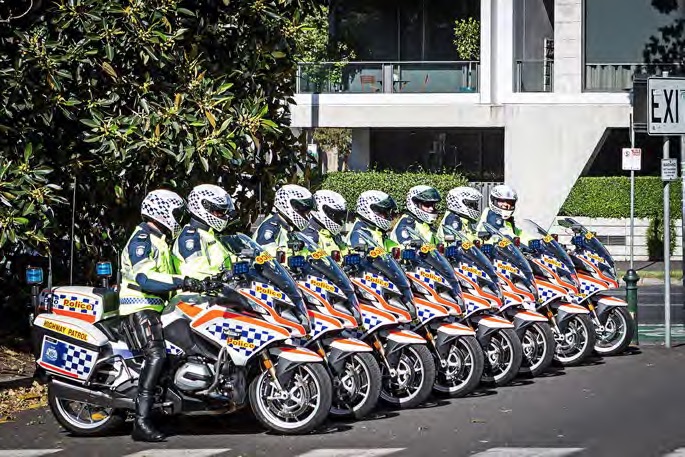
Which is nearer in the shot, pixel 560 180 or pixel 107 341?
pixel 107 341

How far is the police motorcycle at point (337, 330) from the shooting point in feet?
38.1

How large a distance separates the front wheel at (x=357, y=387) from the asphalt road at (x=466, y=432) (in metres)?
0.13

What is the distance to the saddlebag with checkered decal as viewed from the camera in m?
11.2

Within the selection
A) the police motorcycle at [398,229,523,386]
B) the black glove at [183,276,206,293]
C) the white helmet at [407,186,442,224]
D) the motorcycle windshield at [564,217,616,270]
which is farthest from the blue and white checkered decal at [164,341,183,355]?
the motorcycle windshield at [564,217,616,270]

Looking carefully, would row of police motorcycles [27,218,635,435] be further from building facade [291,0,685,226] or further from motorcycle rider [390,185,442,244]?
building facade [291,0,685,226]

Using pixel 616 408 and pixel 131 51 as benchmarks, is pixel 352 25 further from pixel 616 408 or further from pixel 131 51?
pixel 616 408

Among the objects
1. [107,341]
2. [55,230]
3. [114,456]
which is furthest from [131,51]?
[114,456]

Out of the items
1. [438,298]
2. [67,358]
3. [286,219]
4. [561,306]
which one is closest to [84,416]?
[67,358]

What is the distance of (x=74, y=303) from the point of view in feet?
37.4

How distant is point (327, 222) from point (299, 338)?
232cm

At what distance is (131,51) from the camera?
14953 millimetres

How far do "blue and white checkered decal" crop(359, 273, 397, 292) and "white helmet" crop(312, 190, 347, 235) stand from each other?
882 mm

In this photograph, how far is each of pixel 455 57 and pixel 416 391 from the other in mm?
26612

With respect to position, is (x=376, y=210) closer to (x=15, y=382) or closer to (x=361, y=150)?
(x=15, y=382)
